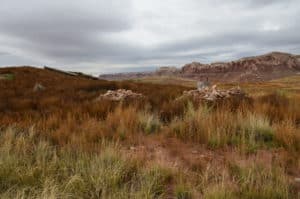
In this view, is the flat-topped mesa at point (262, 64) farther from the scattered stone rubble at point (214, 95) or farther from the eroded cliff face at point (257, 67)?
the scattered stone rubble at point (214, 95)

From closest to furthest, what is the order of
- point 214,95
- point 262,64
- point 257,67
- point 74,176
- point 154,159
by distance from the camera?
point 74,176 < point 154,159 < point 214,95 < point 257,67 < point 262,64

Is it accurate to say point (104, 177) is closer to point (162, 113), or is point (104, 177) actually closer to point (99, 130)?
point (99, 130)

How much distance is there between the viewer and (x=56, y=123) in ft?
18.8

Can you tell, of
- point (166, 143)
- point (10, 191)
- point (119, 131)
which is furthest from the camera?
point (119, 131)

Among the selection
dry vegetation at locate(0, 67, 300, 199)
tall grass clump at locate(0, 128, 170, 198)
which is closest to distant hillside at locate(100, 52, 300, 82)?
dry vegetation at locate(0, 67, 300, 199)

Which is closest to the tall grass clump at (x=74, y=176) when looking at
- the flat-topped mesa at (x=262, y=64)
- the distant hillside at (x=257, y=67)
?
the distant hillside at (x=257, y=67)

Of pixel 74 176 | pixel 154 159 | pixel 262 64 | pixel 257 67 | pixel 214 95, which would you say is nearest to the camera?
pixel 74 176

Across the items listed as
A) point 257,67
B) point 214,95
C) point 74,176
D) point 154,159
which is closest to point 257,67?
point 257,67

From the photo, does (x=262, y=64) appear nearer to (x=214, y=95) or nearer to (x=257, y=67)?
(x=257, y=67)

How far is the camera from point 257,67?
179m

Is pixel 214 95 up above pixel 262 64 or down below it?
below

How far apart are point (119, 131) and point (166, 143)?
994mm

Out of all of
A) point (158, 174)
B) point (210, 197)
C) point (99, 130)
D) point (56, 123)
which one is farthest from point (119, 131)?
point (210, 197)

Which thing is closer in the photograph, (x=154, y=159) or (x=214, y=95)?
(x=154, y=159)
